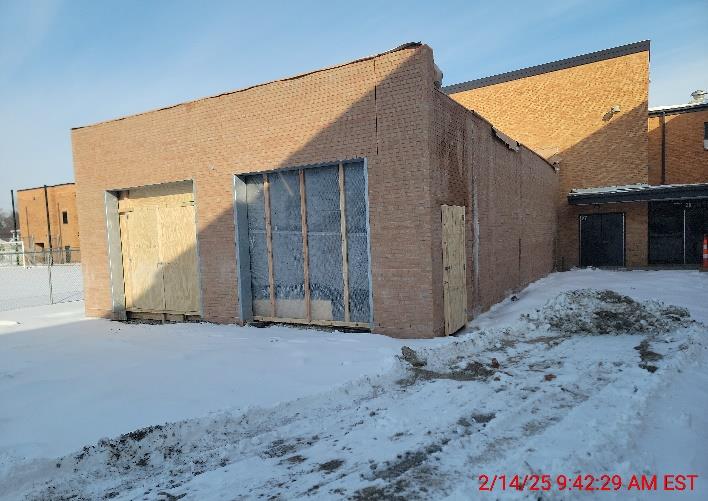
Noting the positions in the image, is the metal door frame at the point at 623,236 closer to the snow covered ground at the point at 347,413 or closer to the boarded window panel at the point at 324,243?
the snow covered ground at the point at 347,413

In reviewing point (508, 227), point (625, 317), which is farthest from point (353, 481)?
point (508, 227)

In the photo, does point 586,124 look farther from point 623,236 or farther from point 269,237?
point 269,237

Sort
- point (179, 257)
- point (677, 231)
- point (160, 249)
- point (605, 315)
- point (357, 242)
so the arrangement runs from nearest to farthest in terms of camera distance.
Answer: point (357, 242), point (605, 315), point (179, 257), point (160, 249), point (677, 231)

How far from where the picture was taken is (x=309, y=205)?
319 inches

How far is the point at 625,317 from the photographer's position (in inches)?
319

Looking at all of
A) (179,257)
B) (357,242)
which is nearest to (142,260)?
(179,257)

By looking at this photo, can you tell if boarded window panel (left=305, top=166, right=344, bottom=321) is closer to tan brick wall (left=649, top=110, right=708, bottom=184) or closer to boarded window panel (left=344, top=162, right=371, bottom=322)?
boarded window panel (left=344, top=162, right=371, bottom=322)

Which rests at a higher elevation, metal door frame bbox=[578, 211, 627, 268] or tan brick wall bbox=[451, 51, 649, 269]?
tan brick wall bbox=[451, 51, 649, 269]

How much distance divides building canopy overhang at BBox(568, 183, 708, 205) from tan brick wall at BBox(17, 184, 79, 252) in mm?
45123

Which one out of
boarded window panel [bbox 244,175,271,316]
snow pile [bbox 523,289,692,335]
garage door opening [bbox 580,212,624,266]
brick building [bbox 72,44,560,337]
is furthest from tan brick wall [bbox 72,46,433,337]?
garage door opening [bbox 580,212,624,266]

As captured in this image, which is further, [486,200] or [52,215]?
[52,215]

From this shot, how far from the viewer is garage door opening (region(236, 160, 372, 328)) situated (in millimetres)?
7617

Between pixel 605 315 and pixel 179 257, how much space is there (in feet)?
31.8

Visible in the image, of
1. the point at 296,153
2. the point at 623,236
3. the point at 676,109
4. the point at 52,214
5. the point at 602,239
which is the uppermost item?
the point at 676,109
